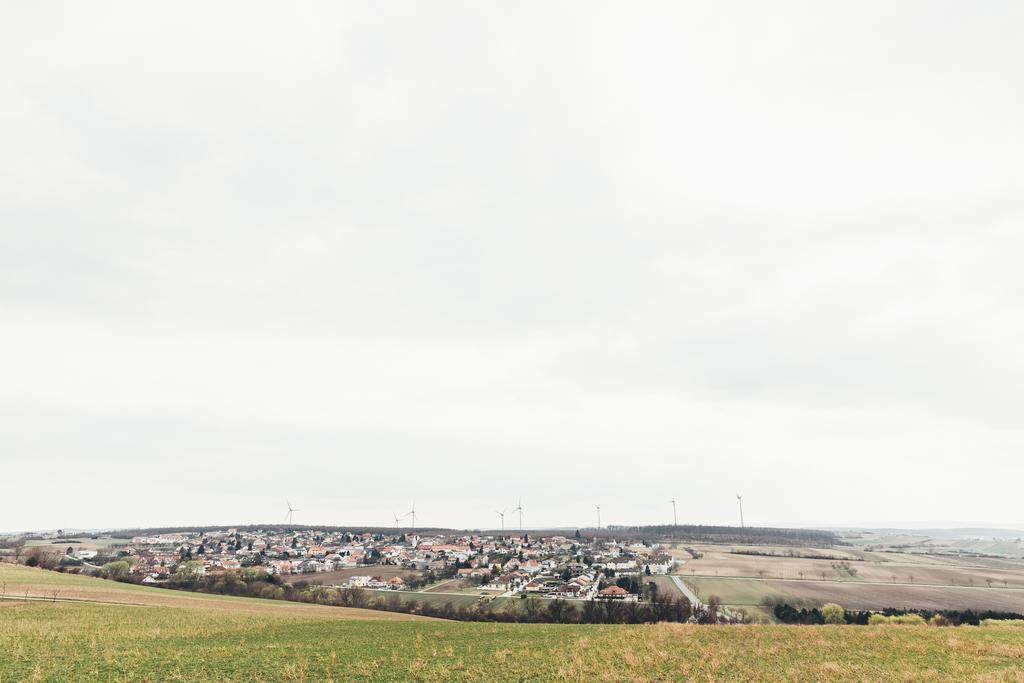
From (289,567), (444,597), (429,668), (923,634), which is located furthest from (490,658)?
(289,567)

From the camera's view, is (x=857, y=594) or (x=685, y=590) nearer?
(x=857, y=594)

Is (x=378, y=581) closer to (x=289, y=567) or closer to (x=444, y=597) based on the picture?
(x=444, y=597)

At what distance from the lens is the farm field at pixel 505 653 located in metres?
20.3

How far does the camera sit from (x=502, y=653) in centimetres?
2433

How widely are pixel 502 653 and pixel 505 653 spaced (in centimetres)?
19

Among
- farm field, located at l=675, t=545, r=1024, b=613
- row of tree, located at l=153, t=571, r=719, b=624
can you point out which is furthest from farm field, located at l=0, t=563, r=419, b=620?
farm field, located at l=675, t=545, r=1024, b=613

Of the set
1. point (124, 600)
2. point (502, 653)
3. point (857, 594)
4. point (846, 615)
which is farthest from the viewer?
point (857, 594)

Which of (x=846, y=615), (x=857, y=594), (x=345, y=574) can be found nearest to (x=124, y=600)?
(x=345, y=574)

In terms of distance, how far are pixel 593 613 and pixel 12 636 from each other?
75837mm

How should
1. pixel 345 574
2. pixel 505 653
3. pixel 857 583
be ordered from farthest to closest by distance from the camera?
1. pixel 345 574
2. pixel 857 583
3. pixel 505 653

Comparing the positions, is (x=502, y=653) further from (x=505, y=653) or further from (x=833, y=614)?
(x=833, y=614)

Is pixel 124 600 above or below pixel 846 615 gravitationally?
above

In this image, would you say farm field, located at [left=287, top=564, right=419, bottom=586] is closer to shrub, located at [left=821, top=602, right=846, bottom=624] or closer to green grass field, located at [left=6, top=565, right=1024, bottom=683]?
shrub, located at [left=821, top=602, right=846, bottom=624]

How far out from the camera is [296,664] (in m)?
21.4
